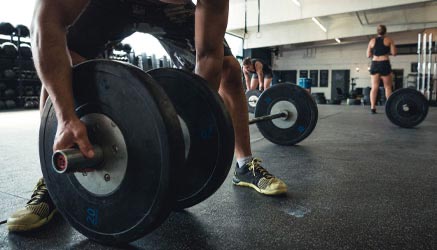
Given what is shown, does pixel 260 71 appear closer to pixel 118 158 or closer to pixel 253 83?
pixel 253 83

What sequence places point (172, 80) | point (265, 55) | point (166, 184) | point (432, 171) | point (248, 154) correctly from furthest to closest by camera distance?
point (265, 55), point (432, 171), point (248, 154), point (172, 80), point (166, 184)

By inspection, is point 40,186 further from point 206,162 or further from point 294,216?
point 294,216

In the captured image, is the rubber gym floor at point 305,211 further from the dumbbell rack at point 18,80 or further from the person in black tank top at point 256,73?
the dumbbell rack at point 18,80

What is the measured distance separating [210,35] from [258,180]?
468 mm

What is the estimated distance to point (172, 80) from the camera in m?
0.84

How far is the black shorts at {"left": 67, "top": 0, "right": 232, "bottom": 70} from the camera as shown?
0.85 metres

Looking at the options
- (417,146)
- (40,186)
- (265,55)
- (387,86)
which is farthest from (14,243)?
(265,55)

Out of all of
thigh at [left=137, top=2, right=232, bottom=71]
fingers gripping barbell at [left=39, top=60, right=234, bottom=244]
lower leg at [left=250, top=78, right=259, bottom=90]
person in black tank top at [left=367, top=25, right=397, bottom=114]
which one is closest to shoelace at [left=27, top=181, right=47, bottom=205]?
fingers gripping barbell at [left=39, top=60, right=234, bottom=244]

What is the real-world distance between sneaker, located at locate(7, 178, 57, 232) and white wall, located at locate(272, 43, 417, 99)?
1248 centimetres

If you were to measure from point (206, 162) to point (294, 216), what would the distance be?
0.25m

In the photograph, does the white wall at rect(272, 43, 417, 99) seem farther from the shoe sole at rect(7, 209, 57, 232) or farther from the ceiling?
the shoe sole at rect(7, 209, 57, 232)

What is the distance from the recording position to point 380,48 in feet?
11.8

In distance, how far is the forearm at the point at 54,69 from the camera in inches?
24.7

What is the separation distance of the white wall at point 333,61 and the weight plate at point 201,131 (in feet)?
40.4
